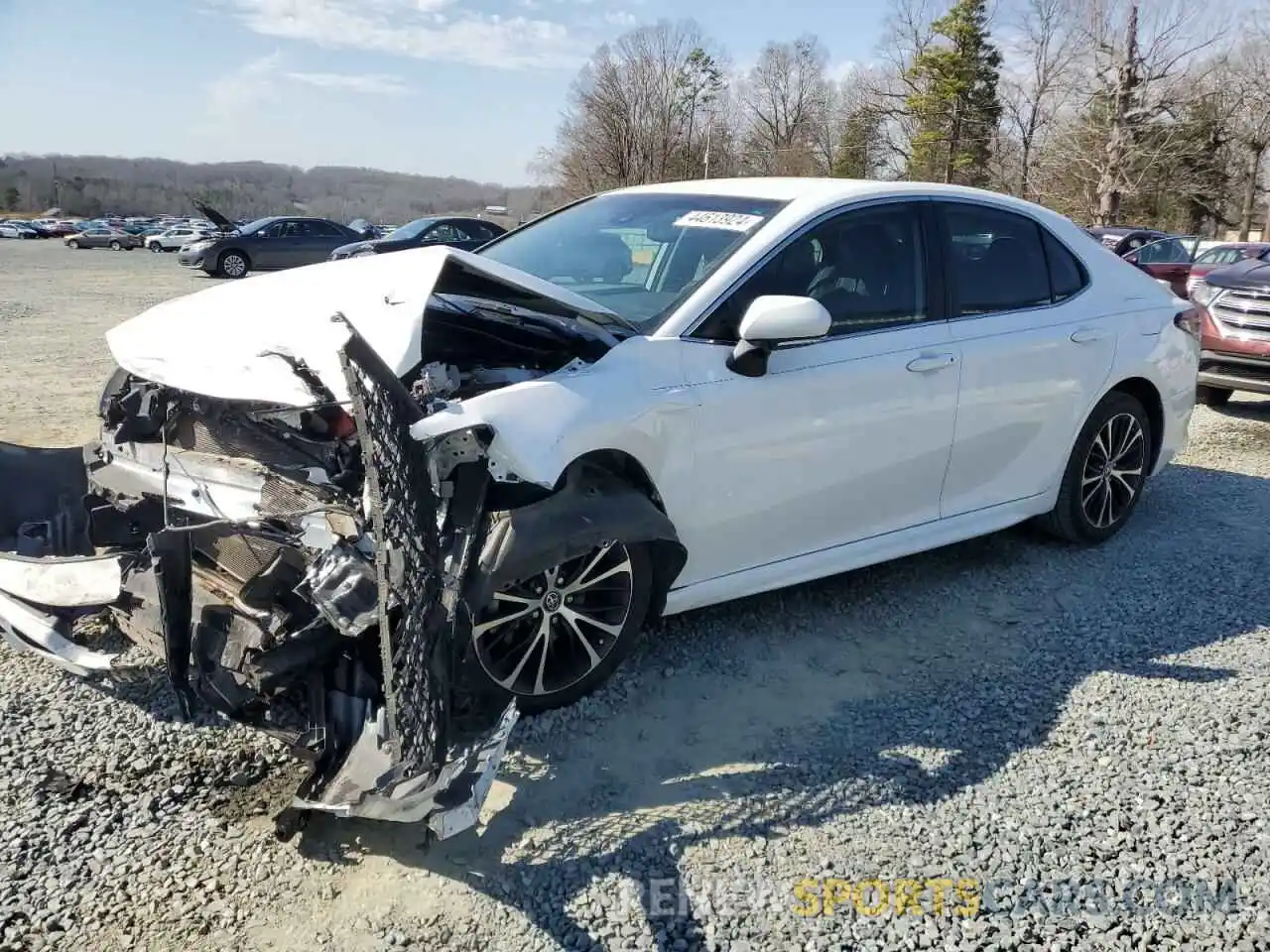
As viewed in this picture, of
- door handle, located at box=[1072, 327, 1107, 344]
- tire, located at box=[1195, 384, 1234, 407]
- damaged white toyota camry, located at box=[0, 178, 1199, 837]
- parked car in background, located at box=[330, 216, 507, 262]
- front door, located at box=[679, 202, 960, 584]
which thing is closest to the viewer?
damaged white toyota camry, located at box=[0, 178, 1199, 837]

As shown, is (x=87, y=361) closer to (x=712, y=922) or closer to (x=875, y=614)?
(x=875, y=614)

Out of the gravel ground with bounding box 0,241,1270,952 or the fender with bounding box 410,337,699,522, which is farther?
the fender with bounding box 410,337,699,522

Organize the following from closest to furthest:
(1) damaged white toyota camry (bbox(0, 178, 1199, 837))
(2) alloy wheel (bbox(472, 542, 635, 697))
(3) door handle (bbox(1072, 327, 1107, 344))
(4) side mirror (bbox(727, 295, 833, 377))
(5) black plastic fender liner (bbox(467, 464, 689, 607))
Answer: (1) damaged white toyota camry (bbox(0, 178, 1199, 837)) < (5) black plastic fender liner (bbox(467, 464, 689, 607)) < (2) alloy wheel (bbox(472, 542, 635, 697)) < (4) side mirror (bbox(727, 295, 833, 377)) < (3) door handle (bbox(1072, 327, 1107, 344))

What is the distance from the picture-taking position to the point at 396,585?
98.8 inches

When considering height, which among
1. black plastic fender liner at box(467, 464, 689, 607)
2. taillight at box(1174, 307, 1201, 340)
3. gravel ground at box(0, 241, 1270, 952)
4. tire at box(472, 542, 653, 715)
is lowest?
gravel ground at box(0, 241, 1270, 952)

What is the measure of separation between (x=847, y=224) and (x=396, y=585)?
240 cm

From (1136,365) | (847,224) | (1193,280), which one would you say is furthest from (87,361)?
(1193,280)

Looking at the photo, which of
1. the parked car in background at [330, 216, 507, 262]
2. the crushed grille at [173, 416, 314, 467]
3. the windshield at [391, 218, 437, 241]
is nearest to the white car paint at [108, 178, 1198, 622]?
the crushed grille at [173, 416, 314, 467]

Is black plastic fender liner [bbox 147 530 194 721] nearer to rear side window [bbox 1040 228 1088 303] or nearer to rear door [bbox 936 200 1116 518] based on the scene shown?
rear door [bbox 936 200 1116 518]

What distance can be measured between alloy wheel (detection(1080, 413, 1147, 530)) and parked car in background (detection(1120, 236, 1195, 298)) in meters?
11.2

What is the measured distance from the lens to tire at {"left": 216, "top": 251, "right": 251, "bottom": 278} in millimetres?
23500

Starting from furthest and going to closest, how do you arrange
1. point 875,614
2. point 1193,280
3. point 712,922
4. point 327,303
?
point 1193,280 → point 875,614 → point 327,303 → point 712,922

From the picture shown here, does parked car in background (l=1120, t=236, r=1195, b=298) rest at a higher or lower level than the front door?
higher

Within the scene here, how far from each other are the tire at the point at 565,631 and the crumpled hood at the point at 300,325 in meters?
0.79
